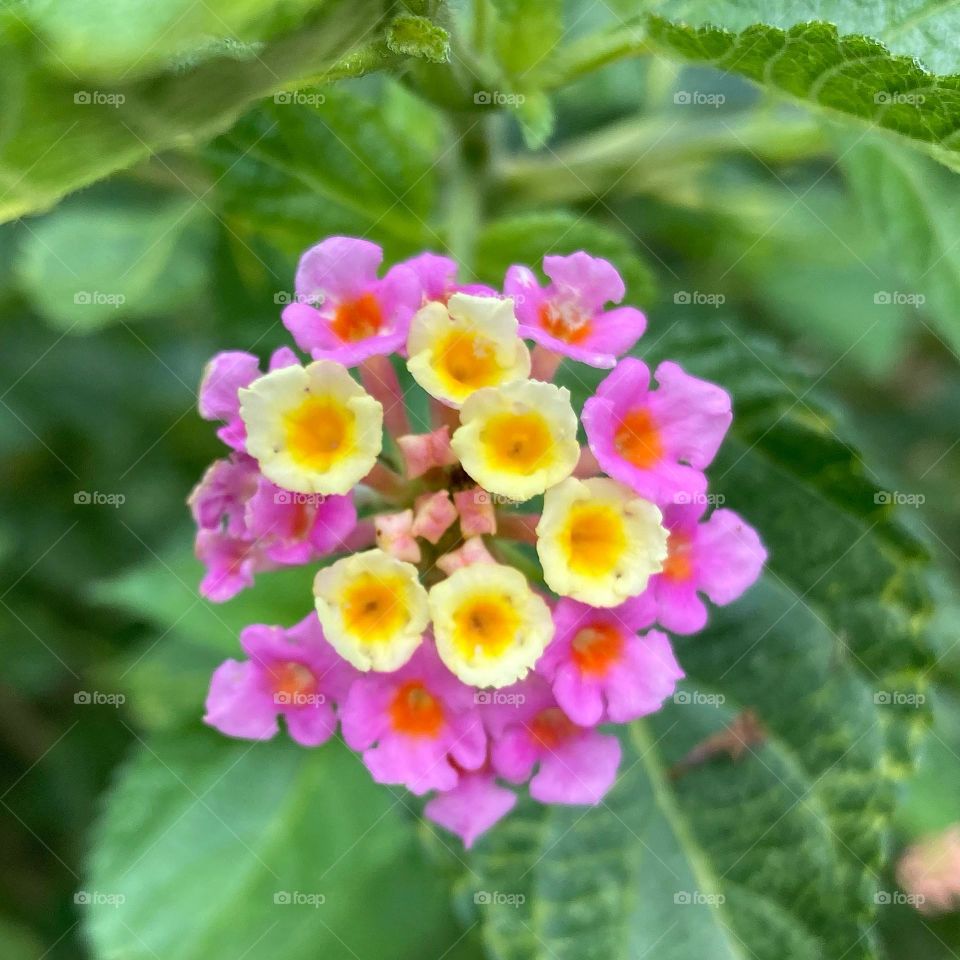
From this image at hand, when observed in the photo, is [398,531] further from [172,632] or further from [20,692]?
[20,692]

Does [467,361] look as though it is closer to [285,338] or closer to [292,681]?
[292,681]

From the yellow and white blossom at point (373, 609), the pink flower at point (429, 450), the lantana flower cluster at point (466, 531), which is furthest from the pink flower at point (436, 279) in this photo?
the yellow and white blossom at point (373, 609)

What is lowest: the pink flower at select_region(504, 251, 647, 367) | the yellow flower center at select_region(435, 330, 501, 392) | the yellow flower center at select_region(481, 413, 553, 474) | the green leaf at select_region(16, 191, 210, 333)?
the green leaf at select_region(16, 191, 210, 333)

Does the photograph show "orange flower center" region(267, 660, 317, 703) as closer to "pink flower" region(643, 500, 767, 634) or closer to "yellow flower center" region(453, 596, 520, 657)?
"yellow flower center" region(453, 596, 520, 657)

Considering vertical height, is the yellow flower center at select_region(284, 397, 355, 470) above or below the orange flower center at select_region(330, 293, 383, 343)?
below

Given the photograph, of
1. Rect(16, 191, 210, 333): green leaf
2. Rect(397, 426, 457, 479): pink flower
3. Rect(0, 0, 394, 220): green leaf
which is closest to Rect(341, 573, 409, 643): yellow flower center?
Rect(397, 426, 457, 479): pink flower

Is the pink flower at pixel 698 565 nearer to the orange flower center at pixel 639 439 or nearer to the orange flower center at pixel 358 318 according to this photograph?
the orange flower center at pixel 639 439
